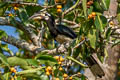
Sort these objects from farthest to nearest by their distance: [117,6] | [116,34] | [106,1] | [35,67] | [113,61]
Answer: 1. [117,6]
2. [113,61]
3. [116,34]
4. [35,67]
5. [106,1]

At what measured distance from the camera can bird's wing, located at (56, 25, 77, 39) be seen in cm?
417

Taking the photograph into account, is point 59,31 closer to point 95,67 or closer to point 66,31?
point 66,31

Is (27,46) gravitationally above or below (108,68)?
above

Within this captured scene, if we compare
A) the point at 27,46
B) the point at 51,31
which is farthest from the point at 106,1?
the point at 51,31

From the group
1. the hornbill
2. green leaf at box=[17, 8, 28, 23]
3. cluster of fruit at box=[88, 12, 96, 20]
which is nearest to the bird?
the hornbill

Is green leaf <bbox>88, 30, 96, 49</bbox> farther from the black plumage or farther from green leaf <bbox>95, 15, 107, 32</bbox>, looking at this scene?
the black plumage

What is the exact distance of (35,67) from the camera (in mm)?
2631

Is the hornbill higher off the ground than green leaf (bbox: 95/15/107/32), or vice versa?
green leaf (bbox: 95/15/107/32)

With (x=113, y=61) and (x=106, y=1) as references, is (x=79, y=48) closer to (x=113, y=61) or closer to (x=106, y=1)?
(x=113, y=61)

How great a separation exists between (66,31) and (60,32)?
0.68ft

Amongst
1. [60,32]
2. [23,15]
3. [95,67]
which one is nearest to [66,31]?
[60,32]

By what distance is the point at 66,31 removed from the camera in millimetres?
4344

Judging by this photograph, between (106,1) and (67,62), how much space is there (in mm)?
680

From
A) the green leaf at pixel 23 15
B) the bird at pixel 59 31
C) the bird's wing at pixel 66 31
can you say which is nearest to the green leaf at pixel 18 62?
the green leaf at pixel 23 15
